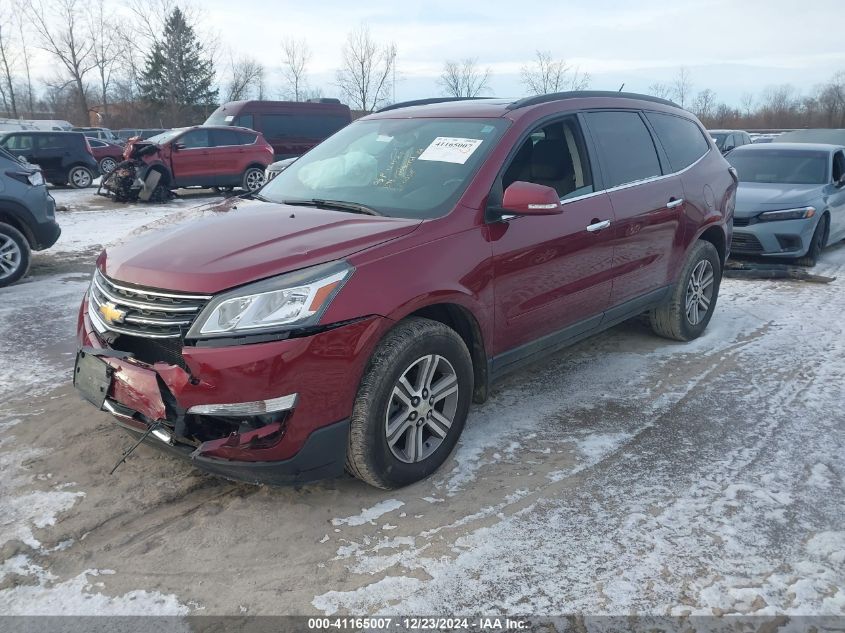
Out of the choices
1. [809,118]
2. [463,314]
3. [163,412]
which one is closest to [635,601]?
[463,314]

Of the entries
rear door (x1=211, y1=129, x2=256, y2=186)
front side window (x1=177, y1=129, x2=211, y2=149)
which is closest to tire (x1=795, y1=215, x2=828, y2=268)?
rear door (x1=211, y1=129, x2=256, y2=186)

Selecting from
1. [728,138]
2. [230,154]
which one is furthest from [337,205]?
[728,138]

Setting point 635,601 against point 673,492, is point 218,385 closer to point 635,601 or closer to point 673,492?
point 635,601

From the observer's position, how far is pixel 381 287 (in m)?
2.90

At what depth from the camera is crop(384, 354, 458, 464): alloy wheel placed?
10.1 ft

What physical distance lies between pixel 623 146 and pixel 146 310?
3.26 metres

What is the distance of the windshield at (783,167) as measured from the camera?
888 centimetres

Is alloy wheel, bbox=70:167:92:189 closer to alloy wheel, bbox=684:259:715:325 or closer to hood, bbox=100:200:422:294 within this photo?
hood, bbox=100:200:422:294

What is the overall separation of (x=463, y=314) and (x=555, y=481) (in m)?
0.95

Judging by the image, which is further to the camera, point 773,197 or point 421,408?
point 773,197

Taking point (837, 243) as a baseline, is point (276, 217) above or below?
above

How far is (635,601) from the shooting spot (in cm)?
247

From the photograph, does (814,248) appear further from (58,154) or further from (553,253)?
(58,154)

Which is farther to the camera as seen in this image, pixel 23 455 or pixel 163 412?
pixel 23 455
